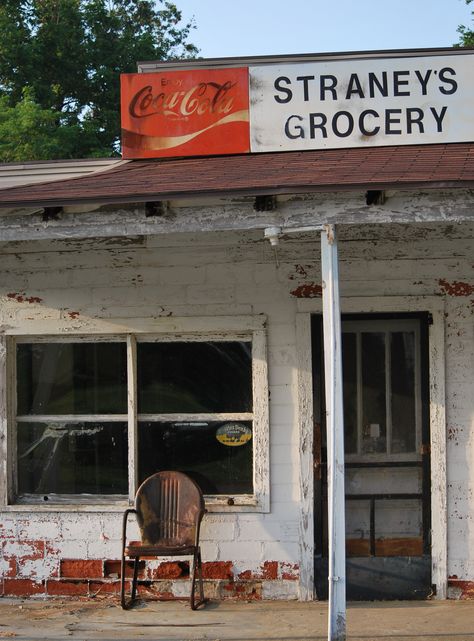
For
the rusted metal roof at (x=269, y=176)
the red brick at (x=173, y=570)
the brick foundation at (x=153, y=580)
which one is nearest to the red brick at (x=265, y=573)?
the brick foundation at (x=153, y=580)

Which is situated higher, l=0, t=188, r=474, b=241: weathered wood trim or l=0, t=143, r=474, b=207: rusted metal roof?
l=0, t=143, r=474, b=207: rusted metal roof

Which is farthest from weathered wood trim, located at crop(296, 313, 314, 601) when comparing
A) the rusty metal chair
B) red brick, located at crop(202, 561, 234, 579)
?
the rusty metal chair

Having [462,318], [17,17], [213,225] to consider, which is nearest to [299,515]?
[462,318]

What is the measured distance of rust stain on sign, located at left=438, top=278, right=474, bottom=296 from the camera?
291 inches

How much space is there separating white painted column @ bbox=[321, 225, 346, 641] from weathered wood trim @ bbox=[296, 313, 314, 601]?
1.50m

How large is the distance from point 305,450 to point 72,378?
1.98 meters

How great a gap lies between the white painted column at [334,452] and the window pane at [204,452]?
1843 mm

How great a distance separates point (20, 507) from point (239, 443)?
1.81 m

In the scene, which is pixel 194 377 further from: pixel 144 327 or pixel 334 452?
pixel 334 452

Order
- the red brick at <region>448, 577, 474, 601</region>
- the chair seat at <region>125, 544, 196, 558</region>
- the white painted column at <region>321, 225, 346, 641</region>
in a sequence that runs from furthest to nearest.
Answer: the red brick at <region>448, 577, 474, 601</region>
the chair seat at <region>125, 544, 196, 558</region>
the white painted column at <region>321, 225, 346, 641</region>

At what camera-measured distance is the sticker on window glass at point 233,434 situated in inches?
300

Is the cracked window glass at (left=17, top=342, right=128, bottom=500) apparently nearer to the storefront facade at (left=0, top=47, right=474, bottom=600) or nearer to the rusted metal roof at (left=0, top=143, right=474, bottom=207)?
the storefront facade at (left=0, top=47, right=474, bottom=600)

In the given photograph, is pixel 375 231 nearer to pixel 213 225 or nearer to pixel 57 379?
pixel 213 225

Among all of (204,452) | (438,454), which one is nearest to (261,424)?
(204,452)
